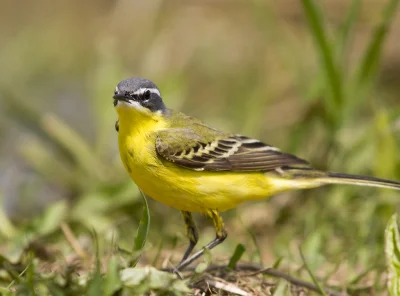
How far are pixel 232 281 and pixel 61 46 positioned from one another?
289 inches

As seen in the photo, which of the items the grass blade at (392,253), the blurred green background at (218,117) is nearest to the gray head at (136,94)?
the blurred green background at (218,117)

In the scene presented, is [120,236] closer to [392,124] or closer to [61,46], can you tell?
[392,124]

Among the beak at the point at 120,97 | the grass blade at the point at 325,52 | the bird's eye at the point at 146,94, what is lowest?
the beak at the point at 120,97

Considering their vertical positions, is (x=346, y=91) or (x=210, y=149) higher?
(x=346, y=91)

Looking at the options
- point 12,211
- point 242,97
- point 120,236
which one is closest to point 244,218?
point 120,236

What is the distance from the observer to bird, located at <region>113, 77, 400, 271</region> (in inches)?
164

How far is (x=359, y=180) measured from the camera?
466 cm

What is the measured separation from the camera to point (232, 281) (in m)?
3.90

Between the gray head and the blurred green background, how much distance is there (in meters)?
0.83

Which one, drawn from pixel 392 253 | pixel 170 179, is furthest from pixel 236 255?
pixel 392 253

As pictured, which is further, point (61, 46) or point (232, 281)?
point (61, 46)

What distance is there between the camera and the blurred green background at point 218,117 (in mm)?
5246

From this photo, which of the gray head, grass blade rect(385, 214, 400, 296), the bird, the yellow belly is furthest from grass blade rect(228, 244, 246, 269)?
the gray head

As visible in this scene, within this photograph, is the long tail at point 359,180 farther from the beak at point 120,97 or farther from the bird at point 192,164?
the beak at point 120,97
